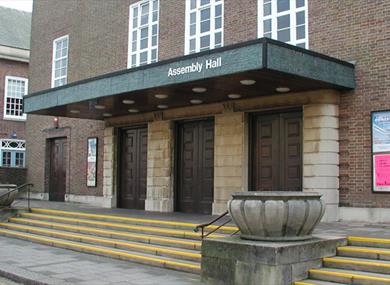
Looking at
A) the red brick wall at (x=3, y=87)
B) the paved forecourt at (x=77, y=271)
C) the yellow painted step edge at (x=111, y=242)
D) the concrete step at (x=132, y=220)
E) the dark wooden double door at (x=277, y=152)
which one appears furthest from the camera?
the red brick wall at (x=3, y=87)

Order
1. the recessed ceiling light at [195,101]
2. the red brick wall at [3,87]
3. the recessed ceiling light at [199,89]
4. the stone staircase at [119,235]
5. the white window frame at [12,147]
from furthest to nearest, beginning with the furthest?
the red brick wall at [3,87] < the white window frame at [12,147] < the recessed ceiling light at [195,101] < the recessed ceiling light at [199,89] < the stone staircase at [119,235]

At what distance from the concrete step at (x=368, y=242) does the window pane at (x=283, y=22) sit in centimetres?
661

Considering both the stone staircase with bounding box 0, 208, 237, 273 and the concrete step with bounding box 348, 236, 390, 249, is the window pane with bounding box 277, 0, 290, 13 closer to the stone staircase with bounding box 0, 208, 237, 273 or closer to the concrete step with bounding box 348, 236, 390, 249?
the stone staircase with bounding box 0, 208, 237, 273

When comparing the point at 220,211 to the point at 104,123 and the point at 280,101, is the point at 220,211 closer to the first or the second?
the point at 280,101

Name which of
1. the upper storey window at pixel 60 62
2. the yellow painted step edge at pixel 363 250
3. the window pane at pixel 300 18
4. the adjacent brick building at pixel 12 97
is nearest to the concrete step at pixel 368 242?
the yellow painted step edge at pixel 363 250

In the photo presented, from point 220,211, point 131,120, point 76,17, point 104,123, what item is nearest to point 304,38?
point 220,211

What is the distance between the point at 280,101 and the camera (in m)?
13.3

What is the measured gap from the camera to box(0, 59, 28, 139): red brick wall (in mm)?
30203

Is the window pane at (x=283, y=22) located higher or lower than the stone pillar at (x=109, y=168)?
higher

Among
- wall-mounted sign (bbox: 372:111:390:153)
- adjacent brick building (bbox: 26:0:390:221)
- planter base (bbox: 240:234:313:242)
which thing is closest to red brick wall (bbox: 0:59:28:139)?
adjacent brick building (bbox: 26:0:390:221)

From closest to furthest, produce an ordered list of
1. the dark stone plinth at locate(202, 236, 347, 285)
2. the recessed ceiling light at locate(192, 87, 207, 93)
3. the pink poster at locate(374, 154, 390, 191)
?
the dark stone plinth at locate(202, 236, 347, 285) < the pink poster at locate(374, 154, 390, 191) < the recessed ceiling light at locate(192, 87, 207, 93)

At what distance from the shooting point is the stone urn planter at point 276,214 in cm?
785

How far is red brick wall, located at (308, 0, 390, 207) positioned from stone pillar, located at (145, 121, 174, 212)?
579cm

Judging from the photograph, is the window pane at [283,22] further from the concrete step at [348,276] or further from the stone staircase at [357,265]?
the concrete step at [348,276]
